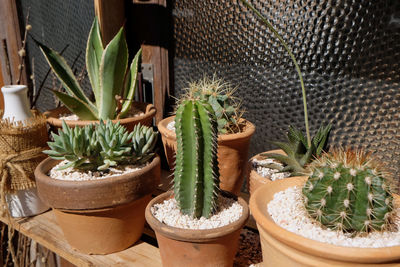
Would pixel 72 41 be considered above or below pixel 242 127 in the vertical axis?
above

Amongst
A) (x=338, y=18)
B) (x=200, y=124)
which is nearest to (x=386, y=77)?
(x=338, y=18)

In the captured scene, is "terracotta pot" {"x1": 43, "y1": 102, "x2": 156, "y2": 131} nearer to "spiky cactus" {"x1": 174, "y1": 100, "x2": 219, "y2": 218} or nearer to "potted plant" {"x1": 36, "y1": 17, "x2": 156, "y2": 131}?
"potted plant" {"x1": 36, "y1": 17, "x2": 156, "y2": 131}

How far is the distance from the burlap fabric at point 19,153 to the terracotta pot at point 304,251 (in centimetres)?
78

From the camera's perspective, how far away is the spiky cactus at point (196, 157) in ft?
2.50

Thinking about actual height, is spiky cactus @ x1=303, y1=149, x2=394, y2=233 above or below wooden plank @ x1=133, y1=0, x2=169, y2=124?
below

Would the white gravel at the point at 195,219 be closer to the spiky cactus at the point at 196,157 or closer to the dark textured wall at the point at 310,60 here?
the spiky cactus at the point at 196,157

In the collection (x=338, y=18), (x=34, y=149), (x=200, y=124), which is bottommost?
(x=34, y=149)

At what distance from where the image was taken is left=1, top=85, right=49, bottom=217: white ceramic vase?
1153 mm

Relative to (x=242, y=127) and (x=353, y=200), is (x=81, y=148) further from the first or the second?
(x=353, y=200)

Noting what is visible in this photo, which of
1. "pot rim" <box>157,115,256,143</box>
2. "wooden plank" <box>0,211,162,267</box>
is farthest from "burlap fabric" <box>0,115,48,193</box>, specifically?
"pot rim" <box>157,115,256,143</box>

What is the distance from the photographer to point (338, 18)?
1.03 metres

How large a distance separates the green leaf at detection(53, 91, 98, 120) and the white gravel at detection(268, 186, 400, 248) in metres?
0.75

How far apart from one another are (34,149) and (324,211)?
932 mm

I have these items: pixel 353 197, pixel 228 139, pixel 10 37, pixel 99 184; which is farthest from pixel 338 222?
pixel 10 37
